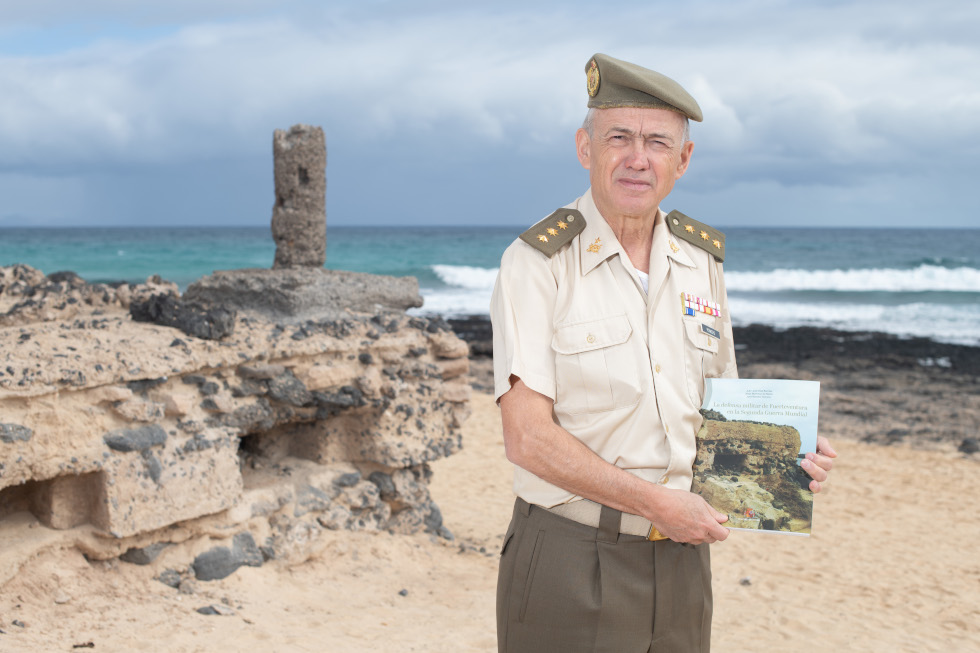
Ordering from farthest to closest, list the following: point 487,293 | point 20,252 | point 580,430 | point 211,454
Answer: point 20,252
point 487,293
point 211,454
point 580,430

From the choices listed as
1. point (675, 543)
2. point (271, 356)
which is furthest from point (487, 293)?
point (675, 543)

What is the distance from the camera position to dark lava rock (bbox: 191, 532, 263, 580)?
176 inches

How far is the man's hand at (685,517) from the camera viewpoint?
204cm

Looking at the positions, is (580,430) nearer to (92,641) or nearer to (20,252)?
(92,641)

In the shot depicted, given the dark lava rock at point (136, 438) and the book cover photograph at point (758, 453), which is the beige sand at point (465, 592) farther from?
the book cover photograph at point (758, 453)

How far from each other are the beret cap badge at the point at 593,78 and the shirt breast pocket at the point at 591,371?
0.65 metres

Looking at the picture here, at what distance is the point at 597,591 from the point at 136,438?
2811mm

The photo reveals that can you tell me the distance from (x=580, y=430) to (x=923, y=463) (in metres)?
8.67

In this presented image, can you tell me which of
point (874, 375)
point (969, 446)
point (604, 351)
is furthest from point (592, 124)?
point (874, 375)

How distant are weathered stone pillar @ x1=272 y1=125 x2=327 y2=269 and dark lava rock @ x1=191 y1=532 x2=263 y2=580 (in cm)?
195

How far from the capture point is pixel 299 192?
221 inches

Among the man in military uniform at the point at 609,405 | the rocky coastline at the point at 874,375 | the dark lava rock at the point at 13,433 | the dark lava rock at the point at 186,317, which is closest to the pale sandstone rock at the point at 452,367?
the dark lava rock at the point at 186,317

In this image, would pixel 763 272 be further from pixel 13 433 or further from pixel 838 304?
pixel 13 433

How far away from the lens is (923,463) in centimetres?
938
